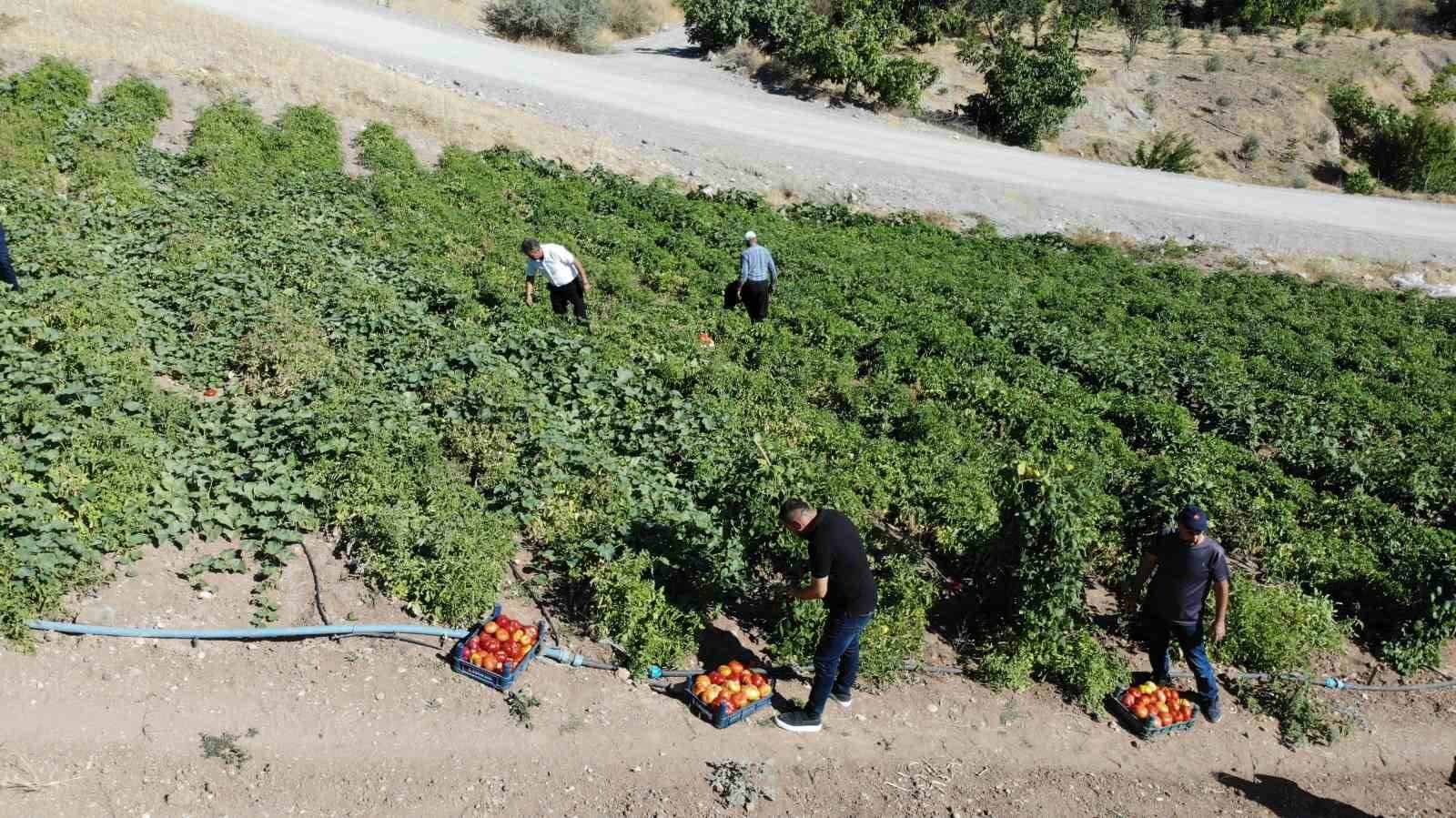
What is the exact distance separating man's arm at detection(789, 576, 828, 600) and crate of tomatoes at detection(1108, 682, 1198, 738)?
2703 millimetres

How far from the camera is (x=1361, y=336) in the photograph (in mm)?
17094

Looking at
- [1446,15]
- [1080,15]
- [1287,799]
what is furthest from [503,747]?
[1446,15]

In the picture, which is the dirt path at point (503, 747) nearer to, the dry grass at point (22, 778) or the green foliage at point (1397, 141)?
the dry grass at point (22, 778)

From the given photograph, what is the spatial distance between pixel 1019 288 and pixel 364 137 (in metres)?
14.5

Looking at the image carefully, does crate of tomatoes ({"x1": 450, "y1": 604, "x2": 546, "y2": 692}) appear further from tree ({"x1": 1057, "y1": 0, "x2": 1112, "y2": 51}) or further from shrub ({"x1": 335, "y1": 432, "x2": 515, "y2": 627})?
tree ({"x1": 1057, "y1": 0, "x2": 1112, "y2": 51})

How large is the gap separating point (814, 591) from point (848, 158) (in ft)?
68.8

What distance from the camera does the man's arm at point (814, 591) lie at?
242 inches

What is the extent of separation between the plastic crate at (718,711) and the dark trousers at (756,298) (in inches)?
295

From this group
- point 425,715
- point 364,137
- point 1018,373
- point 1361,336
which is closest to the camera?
point 425,715

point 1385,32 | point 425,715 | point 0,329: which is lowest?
point 425,715

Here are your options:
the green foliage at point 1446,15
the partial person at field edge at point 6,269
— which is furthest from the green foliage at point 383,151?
the green foliage at point 1446,15

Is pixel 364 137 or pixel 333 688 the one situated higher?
pixel 364 137

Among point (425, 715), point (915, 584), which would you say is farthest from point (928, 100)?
point (425, 715)

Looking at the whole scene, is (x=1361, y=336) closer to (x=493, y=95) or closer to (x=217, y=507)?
(x=217, y=507)
